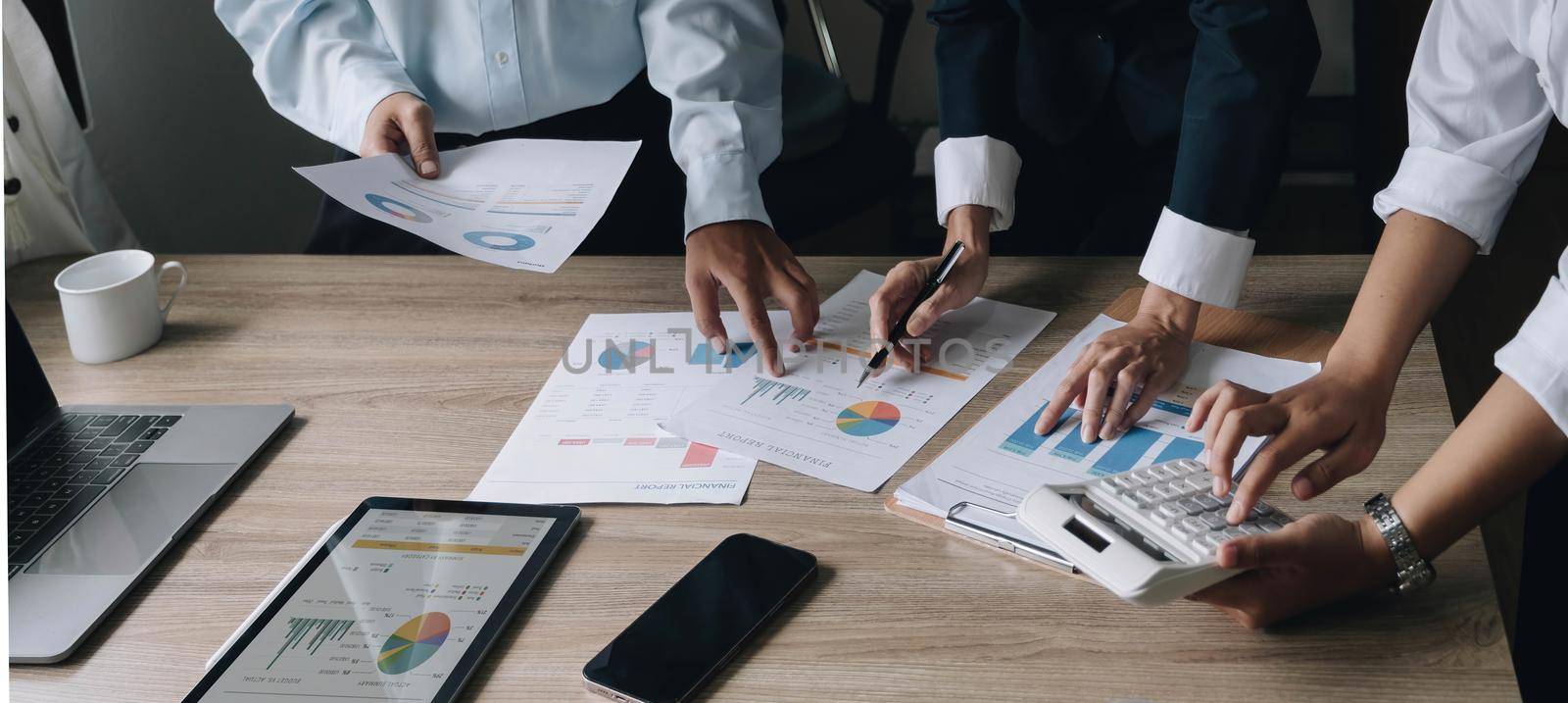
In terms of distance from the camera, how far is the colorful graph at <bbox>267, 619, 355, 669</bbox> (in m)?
0.75

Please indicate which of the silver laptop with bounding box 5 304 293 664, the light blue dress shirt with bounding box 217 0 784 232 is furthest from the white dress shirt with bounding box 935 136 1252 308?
the silver laptop with bounding box 5 304 293 664

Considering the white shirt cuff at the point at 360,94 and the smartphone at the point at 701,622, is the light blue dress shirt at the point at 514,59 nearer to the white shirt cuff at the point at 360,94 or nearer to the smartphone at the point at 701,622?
the white shirt cuff at the point at 360,94

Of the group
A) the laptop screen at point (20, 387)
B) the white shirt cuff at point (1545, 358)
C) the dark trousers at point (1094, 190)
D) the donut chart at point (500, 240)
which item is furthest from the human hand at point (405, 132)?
the white shirt cuff at point (1545, 358)

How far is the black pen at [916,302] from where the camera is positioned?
41.9 inches

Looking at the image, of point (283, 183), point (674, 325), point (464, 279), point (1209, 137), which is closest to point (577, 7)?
point (464, 279)

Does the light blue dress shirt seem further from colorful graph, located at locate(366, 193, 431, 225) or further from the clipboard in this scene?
the clipboard

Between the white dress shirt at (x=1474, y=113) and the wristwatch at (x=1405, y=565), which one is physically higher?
the white dress shirt at (x=1474, y=113)

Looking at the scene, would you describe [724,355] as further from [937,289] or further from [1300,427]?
[1300,427]

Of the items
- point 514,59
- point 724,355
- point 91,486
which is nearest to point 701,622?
point 724,355

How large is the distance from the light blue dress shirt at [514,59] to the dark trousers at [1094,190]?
15.0 inches

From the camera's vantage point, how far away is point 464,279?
1354 millimetres

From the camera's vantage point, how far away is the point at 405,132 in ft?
4.24

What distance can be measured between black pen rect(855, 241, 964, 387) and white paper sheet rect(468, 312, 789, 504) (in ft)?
0.41

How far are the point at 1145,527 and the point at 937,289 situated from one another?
1.55 feet
